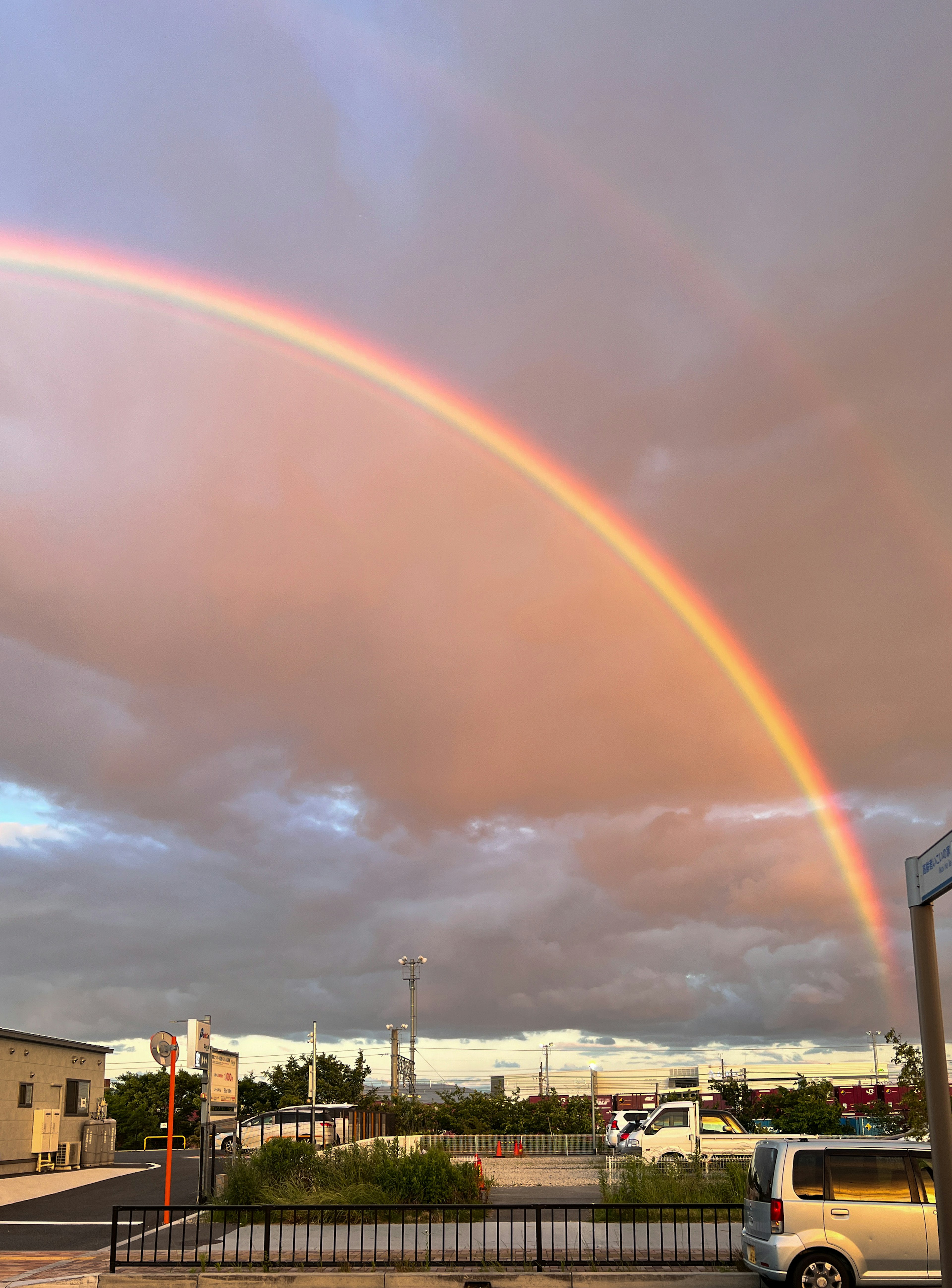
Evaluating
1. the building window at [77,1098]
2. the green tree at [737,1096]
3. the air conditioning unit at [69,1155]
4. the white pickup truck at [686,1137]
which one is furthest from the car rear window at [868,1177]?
the green tree at [737,1096]

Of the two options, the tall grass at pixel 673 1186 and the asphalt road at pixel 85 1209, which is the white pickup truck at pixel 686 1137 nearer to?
the tall grass at pixel 673 1186

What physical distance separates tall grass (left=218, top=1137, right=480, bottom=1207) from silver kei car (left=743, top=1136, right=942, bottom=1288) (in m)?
8.34

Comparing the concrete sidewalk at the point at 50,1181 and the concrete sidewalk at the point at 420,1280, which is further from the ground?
the concrete sidewalk at the point at 420,1280

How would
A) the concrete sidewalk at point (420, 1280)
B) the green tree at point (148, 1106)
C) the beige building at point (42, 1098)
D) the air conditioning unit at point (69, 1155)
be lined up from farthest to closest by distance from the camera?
the green tree at point (148, 1106), the air conditioning unit at point (69, 1155), the beige building at point (42, 1098), the concrete sidewalk at point (420, 1280)

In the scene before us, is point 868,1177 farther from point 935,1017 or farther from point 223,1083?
point 223,1083

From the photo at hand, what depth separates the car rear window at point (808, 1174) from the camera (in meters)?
12.8

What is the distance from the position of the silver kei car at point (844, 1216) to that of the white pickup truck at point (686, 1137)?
16.5 meters

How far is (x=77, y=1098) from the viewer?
39031 mm

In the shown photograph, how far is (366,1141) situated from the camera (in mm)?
29641

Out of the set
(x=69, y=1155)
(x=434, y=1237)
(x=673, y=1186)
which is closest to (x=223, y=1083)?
(x=434, y=1237)

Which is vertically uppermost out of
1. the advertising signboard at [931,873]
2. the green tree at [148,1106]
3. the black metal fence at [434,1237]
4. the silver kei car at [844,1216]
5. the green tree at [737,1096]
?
the advertising signboard at [931,873]

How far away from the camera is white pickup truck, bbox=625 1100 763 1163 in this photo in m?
29.2

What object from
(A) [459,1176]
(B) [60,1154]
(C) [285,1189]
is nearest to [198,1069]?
(C) [285,1189]

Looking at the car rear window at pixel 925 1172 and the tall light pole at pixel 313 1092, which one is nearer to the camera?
the car rear window at pixel 925 1172
